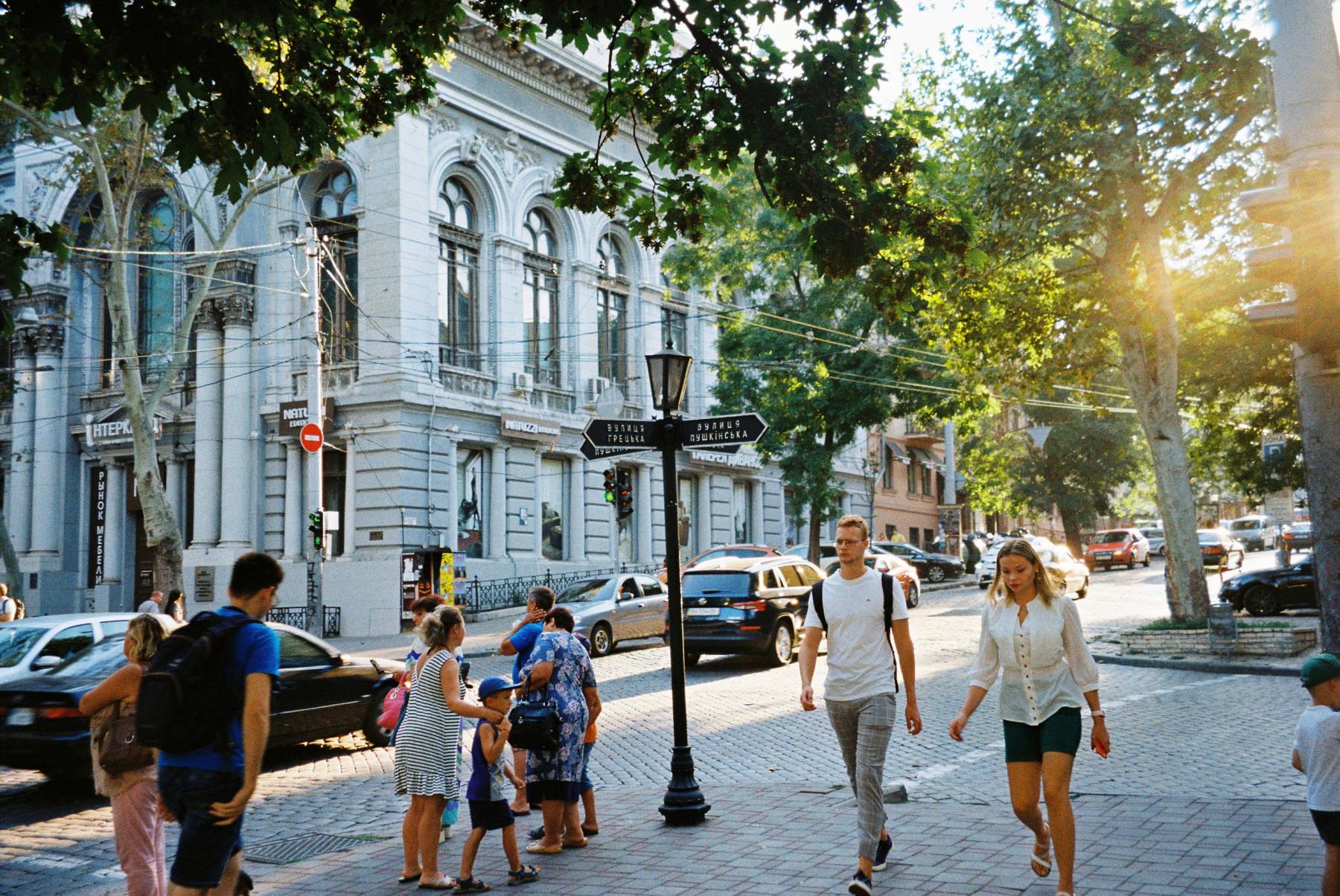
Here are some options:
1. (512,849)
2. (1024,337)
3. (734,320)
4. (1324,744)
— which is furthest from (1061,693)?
(734,320)

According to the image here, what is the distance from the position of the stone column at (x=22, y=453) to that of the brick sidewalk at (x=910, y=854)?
3034cm

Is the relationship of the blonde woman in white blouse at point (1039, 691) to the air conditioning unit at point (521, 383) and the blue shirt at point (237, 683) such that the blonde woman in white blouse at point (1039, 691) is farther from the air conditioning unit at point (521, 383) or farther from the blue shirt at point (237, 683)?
the air conditioning unit at point (521, 383)

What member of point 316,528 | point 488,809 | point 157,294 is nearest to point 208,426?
point 157,294

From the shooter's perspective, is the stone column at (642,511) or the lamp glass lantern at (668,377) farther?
the stone column at (642,511)

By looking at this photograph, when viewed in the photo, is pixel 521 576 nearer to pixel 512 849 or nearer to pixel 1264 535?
pixel 512 849

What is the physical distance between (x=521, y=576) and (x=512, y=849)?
82.5ft

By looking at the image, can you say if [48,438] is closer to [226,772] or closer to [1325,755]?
[226,772]

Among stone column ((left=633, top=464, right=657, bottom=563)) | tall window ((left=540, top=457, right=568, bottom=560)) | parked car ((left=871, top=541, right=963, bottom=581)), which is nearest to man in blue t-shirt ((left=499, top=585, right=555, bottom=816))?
tall window ((left=540, top=457, right=568, bottom=560))

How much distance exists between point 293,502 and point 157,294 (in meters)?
7.78

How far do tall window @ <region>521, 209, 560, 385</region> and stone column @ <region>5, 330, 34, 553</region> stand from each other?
14.3 m

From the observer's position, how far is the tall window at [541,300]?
111 feet

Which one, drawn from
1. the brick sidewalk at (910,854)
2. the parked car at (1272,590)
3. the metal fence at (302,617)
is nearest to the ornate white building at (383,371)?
the metal fence at (302,617)

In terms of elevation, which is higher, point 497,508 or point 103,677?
point 497,508

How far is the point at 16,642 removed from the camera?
40.0 ft
